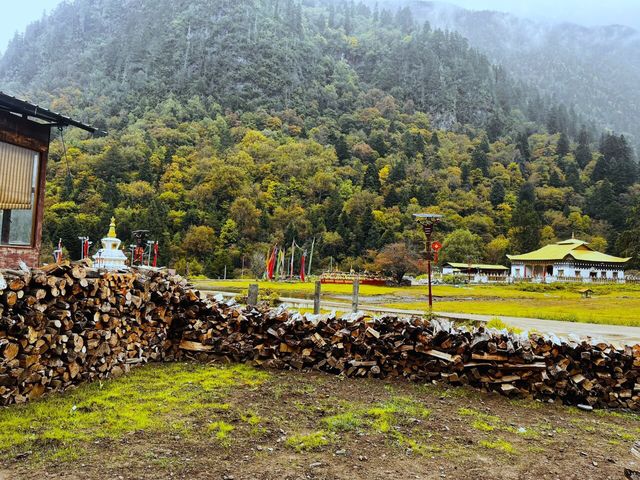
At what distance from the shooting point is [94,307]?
7680 mm

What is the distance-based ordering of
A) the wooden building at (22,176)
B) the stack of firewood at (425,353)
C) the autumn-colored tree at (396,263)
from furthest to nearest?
the autumn-colored tree at (396,263), the wooden building at (22,176), the stack of firewood at (425,353)

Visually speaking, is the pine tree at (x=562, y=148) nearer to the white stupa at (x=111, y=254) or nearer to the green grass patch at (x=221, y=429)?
the white stupa at (x=111, y=254)

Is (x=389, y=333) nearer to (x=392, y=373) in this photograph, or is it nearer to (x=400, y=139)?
(x=392, y=373)

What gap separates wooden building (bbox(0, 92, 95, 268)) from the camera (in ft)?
30.1

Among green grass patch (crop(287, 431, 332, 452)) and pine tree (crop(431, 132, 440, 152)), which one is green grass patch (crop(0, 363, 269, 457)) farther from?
pine tree (crop(431, 132, 440, 152))

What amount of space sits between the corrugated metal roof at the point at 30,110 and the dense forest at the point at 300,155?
6717 millimetres

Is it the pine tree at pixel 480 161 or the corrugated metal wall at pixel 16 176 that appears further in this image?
the pine tree at pixel 480 161

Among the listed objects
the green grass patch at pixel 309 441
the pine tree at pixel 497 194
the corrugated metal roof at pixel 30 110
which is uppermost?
the pine tree at pixel 497 194

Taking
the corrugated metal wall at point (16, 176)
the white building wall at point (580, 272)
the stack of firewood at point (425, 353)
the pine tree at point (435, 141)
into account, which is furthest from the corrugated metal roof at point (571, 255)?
the pine tree at point (435, 141)

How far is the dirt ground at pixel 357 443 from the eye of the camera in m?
4.87

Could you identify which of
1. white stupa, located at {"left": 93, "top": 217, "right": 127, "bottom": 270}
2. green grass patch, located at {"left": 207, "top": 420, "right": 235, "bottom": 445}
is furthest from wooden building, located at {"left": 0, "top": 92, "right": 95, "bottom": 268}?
white stupa, located at {"left": 93, "top": 217, "right": 127, "bottom": 270}

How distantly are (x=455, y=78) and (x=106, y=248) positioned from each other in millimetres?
190437

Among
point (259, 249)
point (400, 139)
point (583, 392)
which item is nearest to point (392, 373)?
point (583, 392)

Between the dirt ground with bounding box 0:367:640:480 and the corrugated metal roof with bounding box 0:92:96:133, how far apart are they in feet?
18.0
